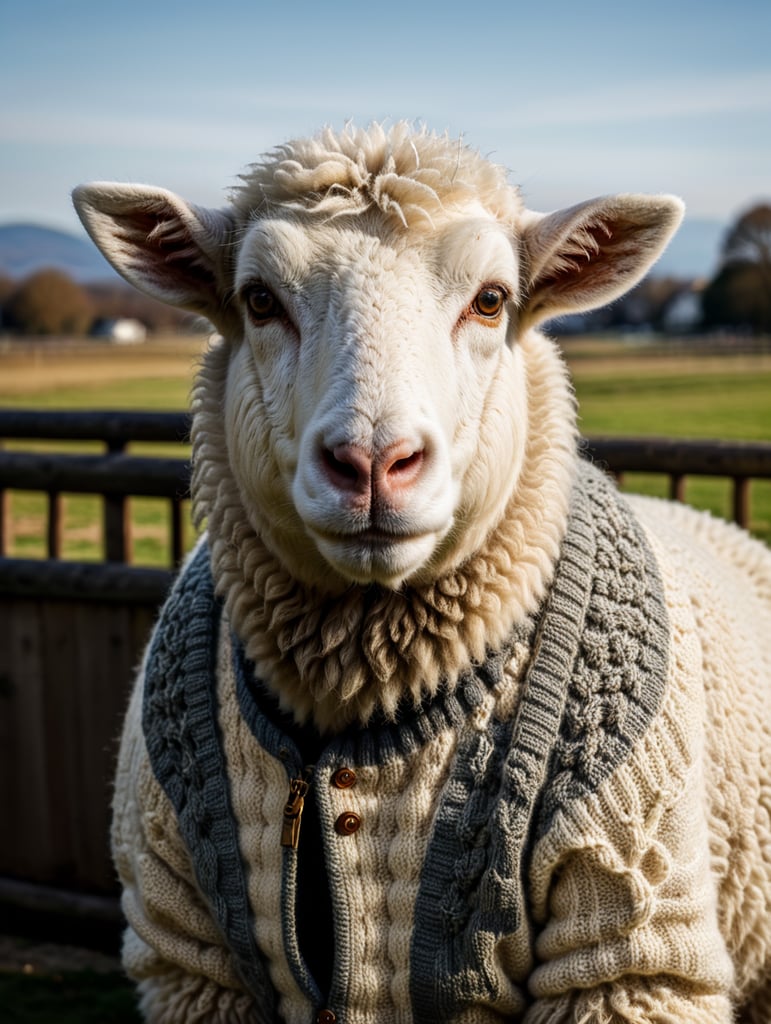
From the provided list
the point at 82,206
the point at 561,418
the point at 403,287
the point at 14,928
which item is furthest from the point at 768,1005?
the point at 14,928

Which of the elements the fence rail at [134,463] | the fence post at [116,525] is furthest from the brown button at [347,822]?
the fence post at [116,525]

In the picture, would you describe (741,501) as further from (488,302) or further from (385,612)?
(385,612)

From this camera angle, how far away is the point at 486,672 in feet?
7.88

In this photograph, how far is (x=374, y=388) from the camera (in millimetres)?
2076

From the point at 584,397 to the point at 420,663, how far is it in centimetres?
2153

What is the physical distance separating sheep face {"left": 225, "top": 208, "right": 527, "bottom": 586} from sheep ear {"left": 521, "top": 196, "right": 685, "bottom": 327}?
0.10 meters

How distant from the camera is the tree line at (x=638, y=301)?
2802 centimetres

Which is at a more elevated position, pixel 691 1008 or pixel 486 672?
pixel 486 672

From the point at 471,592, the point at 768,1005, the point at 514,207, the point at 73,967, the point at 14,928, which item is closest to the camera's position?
the point at 471,592

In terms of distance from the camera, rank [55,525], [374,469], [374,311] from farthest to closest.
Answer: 1. [55,525]
2. [374,311]
3. [374,469]

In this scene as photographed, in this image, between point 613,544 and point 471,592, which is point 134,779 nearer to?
point 471,592

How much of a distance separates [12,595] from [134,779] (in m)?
1.91

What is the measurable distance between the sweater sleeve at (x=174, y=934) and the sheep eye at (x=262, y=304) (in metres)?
1.10

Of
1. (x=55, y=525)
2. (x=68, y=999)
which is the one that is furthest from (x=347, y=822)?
(x=55, y=525)
